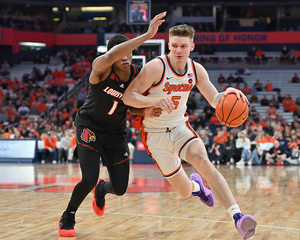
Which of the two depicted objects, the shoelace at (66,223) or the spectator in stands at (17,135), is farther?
the spectator in stands at (17,135)

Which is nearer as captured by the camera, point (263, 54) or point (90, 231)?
point (90, 231)

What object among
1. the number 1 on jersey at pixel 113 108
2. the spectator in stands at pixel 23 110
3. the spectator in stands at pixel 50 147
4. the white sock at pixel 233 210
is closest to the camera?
the white sock at pixel 233 210

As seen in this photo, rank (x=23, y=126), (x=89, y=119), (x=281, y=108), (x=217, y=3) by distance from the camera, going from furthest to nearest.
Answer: (x=217, y=3) → (x=281, y=108) → (x=23, y=126) → (x=89, y=119)

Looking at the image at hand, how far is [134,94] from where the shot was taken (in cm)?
443

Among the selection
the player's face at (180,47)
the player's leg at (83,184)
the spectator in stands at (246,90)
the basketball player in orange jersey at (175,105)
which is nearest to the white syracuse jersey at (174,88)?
the basketball player in orange jersey at (175,105)

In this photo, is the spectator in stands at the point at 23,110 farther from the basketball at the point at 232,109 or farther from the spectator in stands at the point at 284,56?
the basketball at the point at 232,109

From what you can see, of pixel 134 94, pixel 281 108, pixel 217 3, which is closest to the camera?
pixel 134 94

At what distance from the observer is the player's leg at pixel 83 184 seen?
4.57 m

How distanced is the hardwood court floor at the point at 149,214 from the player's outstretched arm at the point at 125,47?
5.96 ft

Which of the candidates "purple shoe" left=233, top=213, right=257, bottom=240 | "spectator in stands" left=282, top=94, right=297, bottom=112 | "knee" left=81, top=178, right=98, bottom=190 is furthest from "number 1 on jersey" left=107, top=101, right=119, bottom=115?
"spectator in stands" left=282, top=94, right=297, bottom=112

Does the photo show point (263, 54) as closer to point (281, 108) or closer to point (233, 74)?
point (233, 74)

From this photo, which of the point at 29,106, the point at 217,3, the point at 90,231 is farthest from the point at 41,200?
the point at 217,3

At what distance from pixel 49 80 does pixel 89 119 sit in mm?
20965

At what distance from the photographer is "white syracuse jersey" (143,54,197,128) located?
14.9 feet
